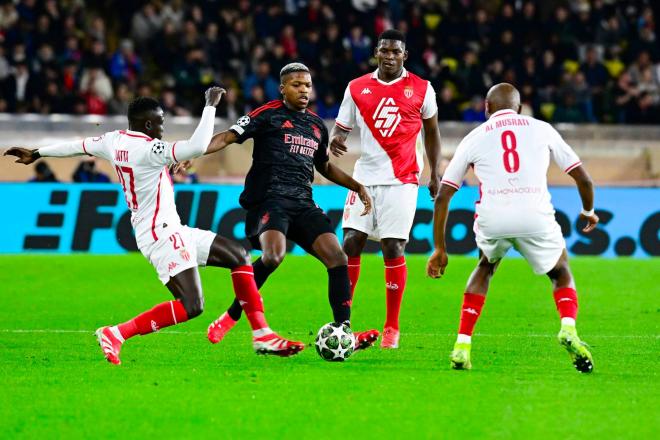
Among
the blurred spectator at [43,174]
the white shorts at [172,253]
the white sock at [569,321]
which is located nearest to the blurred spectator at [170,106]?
the blurred spectator at [43,174]

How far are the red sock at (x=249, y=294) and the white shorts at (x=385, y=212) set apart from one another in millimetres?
1373

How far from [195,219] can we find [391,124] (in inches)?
332

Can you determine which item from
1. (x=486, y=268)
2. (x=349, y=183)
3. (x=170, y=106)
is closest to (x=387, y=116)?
(x=349, y=183)

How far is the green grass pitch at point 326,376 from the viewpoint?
20.8 feet

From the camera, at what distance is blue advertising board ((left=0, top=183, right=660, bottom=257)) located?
18.2m

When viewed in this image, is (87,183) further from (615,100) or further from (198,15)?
(615,100)

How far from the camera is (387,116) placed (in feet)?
33.3

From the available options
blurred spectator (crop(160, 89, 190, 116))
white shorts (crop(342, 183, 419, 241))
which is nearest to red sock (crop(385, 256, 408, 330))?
white shorts (crop(342, 183, 419, 241))

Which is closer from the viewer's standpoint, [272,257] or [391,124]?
[272,257]

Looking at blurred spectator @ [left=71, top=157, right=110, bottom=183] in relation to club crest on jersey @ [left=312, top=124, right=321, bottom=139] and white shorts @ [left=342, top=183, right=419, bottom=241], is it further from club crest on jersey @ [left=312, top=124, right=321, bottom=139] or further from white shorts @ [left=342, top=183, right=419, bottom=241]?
club crest on jersey @ [left=312, top=124, right=321, bottom=139]


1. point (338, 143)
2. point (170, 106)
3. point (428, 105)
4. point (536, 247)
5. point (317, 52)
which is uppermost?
point (317, 52)

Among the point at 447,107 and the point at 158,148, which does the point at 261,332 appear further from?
the point at 447,107

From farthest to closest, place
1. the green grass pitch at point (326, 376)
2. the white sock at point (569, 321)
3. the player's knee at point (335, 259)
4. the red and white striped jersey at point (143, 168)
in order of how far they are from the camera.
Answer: the player's knee at point (335, 259)
the red and white striped jersey at point (143, 168)
the white sock at point (569, 321)
the green grass pitch at point (326, 376)

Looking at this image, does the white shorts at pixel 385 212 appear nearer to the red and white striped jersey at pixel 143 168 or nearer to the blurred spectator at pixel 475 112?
the red and white striped jersey at pixel 143 168
